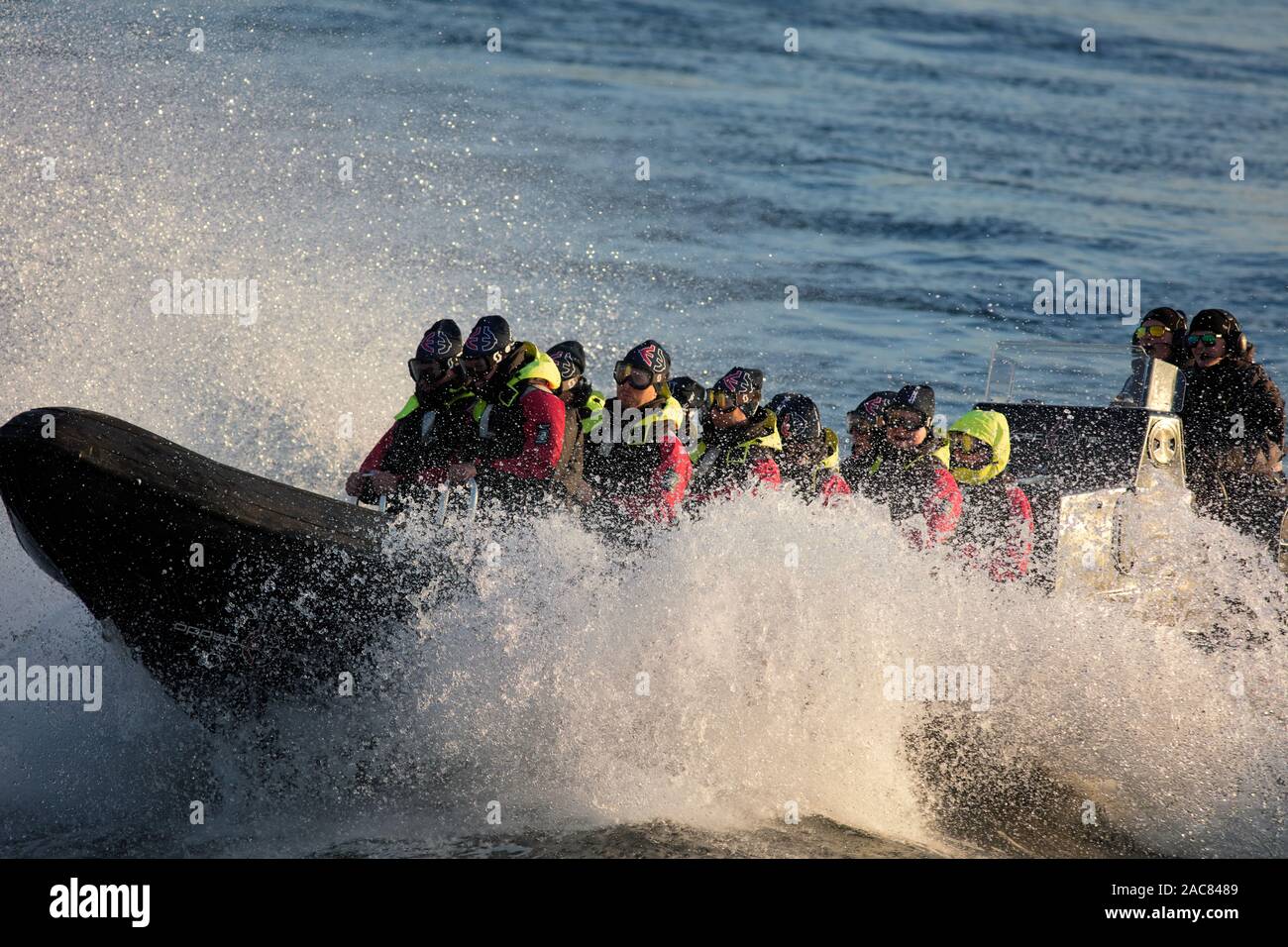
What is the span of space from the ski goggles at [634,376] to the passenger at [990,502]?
5.56ft

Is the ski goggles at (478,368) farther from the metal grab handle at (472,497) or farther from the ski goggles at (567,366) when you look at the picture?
the ski goggles at (567,366)

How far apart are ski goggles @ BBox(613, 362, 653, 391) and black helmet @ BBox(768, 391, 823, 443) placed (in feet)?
3.42

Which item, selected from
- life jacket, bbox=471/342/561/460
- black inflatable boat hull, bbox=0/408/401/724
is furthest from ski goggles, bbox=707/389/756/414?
black inflatable boat hull, bbox=0/408/401/724

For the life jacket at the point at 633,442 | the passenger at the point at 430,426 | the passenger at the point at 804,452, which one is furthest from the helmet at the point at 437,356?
the passenger at the point at 804,452

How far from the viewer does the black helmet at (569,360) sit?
28.6 feet

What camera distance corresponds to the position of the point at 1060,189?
2748cm

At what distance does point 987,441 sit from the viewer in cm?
780

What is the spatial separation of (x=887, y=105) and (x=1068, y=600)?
79.5 feet

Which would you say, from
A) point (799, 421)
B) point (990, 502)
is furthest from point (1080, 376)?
point (799, 421)

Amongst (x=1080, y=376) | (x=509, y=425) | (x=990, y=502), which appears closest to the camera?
(x=509, y=425)

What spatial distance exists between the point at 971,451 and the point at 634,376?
184 centimetres

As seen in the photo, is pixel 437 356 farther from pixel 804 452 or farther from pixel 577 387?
pixel 804 452
